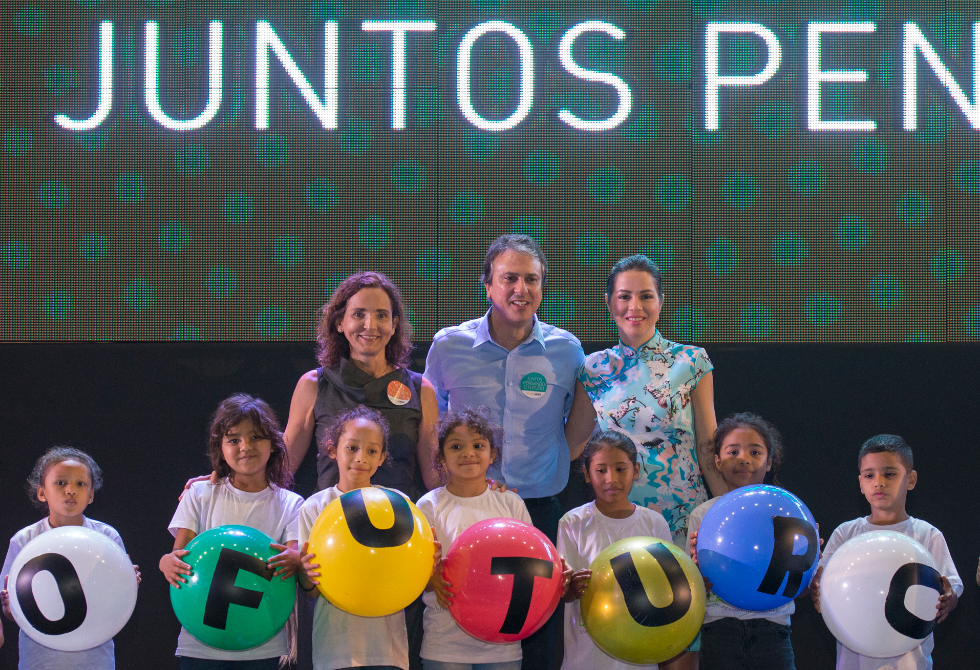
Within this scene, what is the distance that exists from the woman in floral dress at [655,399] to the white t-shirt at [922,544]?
47 centimetres

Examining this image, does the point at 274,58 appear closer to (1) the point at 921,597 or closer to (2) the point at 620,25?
(2) the point at 620,25

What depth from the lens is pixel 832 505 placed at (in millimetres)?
3775

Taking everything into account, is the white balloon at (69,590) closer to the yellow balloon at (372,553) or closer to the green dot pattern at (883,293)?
the yellow balloon at (372,553)

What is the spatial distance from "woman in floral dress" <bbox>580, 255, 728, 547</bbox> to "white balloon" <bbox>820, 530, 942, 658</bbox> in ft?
1.67

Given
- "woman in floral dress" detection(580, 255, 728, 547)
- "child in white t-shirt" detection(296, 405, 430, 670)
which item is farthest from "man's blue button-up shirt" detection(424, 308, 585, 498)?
"child in white t-shirt" detection(296, 405, 430, 670)

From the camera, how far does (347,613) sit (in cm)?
274

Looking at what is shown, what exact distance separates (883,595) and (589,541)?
88cm

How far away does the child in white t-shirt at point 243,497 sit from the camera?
2.74 m

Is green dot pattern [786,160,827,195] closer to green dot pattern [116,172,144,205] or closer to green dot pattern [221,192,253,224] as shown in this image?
green dot pattern [221,192,253,224]

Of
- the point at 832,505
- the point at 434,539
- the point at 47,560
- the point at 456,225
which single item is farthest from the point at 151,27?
the point at 832,505

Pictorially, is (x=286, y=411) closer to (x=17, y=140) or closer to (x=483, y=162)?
(x=483, y=162)

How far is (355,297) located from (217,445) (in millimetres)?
688

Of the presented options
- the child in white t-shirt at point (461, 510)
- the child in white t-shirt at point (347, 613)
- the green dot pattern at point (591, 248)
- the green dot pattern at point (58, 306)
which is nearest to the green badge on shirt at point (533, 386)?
the child in white t-shirt at point (461, 510)

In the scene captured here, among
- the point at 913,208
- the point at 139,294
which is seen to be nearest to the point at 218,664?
the point at 139,294
